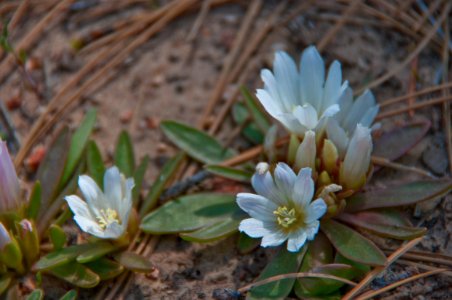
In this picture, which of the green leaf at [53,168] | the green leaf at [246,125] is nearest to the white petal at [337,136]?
the green leaf at [246,125]

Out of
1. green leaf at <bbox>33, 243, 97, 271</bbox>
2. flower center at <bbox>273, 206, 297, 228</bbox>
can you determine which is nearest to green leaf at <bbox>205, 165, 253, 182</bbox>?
flower center at <bbox>273, 206, 297, 228</bbox>

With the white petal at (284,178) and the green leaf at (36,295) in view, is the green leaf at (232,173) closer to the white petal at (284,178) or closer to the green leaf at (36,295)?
the white petal at (284,178)

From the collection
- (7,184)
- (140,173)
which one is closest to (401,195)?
(140,173)

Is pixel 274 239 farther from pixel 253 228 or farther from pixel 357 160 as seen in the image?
pixel 357 160

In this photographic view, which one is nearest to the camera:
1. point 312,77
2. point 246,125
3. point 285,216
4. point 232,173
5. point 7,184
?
point 285,216

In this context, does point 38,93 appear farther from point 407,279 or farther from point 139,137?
point 407,279

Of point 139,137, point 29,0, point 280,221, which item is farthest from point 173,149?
point 29,0
